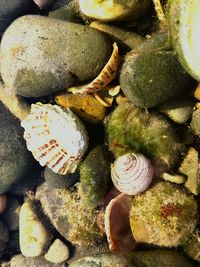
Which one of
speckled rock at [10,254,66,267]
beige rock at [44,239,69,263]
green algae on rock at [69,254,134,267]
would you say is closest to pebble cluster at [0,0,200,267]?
green algae on rock at [69,254,134,267]

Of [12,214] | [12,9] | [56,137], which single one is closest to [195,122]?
[56,137]

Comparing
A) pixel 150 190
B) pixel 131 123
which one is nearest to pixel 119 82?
pixel 131 123

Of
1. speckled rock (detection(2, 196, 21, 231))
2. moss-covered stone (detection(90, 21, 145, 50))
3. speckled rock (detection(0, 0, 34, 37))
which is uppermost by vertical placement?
speckled rock (detection(0, 0, 34, 37))

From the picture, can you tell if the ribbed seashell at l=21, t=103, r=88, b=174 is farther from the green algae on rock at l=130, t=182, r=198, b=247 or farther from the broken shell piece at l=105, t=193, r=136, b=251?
the green algae on rock at l=130, t=182, r=198, b=247

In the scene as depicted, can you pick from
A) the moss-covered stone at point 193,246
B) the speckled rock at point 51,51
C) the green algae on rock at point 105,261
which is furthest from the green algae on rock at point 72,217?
the speckled rock at point 51,51

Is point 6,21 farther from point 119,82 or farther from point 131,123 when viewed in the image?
point 131,123

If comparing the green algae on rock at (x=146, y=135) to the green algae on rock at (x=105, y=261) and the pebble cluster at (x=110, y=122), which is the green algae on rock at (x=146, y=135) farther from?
the green algae on rock at (x=105, y=261)

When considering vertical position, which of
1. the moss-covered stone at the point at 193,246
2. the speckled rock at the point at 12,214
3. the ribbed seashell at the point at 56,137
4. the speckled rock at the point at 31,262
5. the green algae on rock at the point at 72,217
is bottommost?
the speckled rock at the point at 31,262
